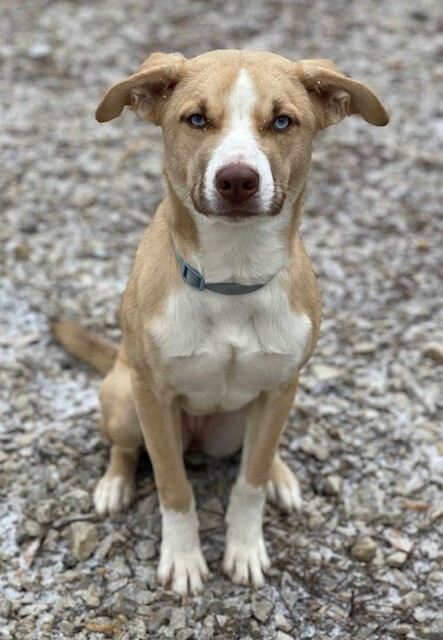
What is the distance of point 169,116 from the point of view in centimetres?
293

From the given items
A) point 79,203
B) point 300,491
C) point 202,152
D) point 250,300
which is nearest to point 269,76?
point 202,152

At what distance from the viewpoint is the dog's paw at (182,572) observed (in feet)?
11.6

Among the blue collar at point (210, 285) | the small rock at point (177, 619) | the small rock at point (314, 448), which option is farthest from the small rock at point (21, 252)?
the small rock at point (177, 619)

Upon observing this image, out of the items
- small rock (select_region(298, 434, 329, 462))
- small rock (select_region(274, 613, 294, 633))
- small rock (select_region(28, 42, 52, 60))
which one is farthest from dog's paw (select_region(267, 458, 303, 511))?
small rock (select_region(28, 42, 52, 60))

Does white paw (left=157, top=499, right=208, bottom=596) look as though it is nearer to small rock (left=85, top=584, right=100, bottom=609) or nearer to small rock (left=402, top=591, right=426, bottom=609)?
small rock (left=85, top=584, right=100, bottom=609)

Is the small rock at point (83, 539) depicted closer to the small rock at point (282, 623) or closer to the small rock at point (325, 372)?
the small rock at point (282, 623)

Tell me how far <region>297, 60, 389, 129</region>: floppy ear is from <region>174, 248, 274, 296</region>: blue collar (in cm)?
64

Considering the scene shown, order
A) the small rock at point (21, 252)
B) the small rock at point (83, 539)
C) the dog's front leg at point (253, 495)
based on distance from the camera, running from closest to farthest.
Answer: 1. the dog's front leg at point (253, 495)
2. the small rock at point (83, 539)
3. the small rock at point (21, 252)

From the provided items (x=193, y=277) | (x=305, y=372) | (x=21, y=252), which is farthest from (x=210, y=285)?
(x=21, y=252)

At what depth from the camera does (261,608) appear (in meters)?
3.49

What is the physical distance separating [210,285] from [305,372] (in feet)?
5.91

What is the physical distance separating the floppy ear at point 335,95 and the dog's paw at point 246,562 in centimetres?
177

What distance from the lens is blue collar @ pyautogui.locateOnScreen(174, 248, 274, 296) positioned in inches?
119

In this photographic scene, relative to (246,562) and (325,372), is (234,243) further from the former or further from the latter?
(325,372)
